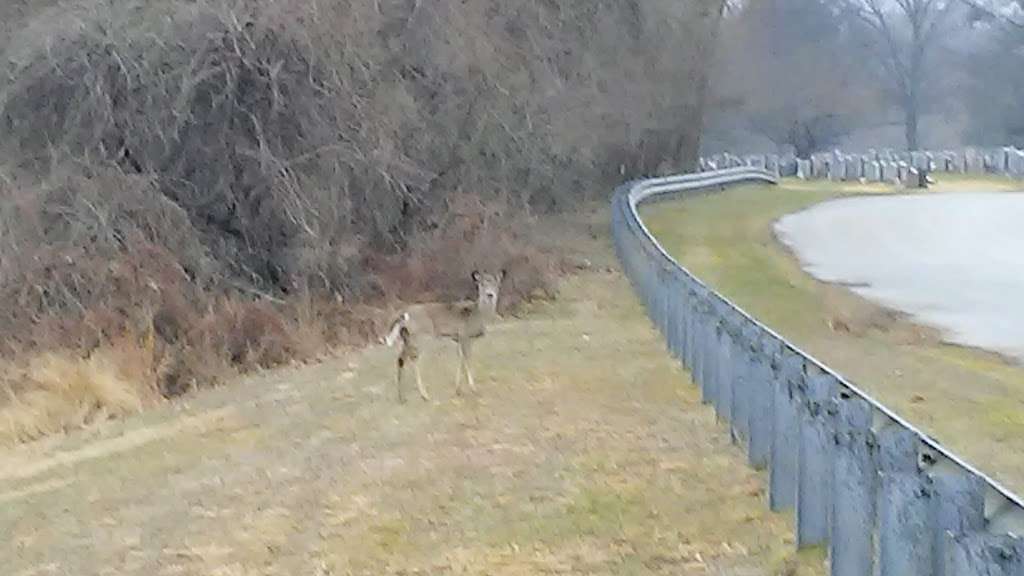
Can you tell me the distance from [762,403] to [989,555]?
4822 mm

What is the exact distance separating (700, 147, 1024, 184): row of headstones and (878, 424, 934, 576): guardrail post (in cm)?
5251

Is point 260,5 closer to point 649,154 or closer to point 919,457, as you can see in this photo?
point 919,457

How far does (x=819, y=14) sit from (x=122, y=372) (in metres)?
68.0

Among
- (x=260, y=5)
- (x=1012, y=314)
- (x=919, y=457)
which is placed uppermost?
(x=260, y=5)

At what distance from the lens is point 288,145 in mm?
22328

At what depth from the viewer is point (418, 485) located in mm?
10445

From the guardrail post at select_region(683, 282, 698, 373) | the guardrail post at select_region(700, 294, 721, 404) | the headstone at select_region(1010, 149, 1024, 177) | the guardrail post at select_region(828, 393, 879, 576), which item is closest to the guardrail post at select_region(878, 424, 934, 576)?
the guardrail post at select_region(828, 393, 879, 576)

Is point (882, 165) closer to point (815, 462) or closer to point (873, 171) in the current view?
point (873, 171)

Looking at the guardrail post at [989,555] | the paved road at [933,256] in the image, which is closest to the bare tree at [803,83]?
the paved road at [933,256]

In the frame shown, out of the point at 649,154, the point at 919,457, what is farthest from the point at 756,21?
the point at 919,457

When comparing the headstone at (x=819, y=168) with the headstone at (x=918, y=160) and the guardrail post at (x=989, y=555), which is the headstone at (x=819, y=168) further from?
the guardrail post at (x=989, y=555)

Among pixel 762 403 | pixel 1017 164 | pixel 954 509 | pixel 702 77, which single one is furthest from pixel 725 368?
pixel 1017 164

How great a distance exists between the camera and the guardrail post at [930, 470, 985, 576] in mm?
5473

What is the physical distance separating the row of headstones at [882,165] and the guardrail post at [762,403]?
48.6m
